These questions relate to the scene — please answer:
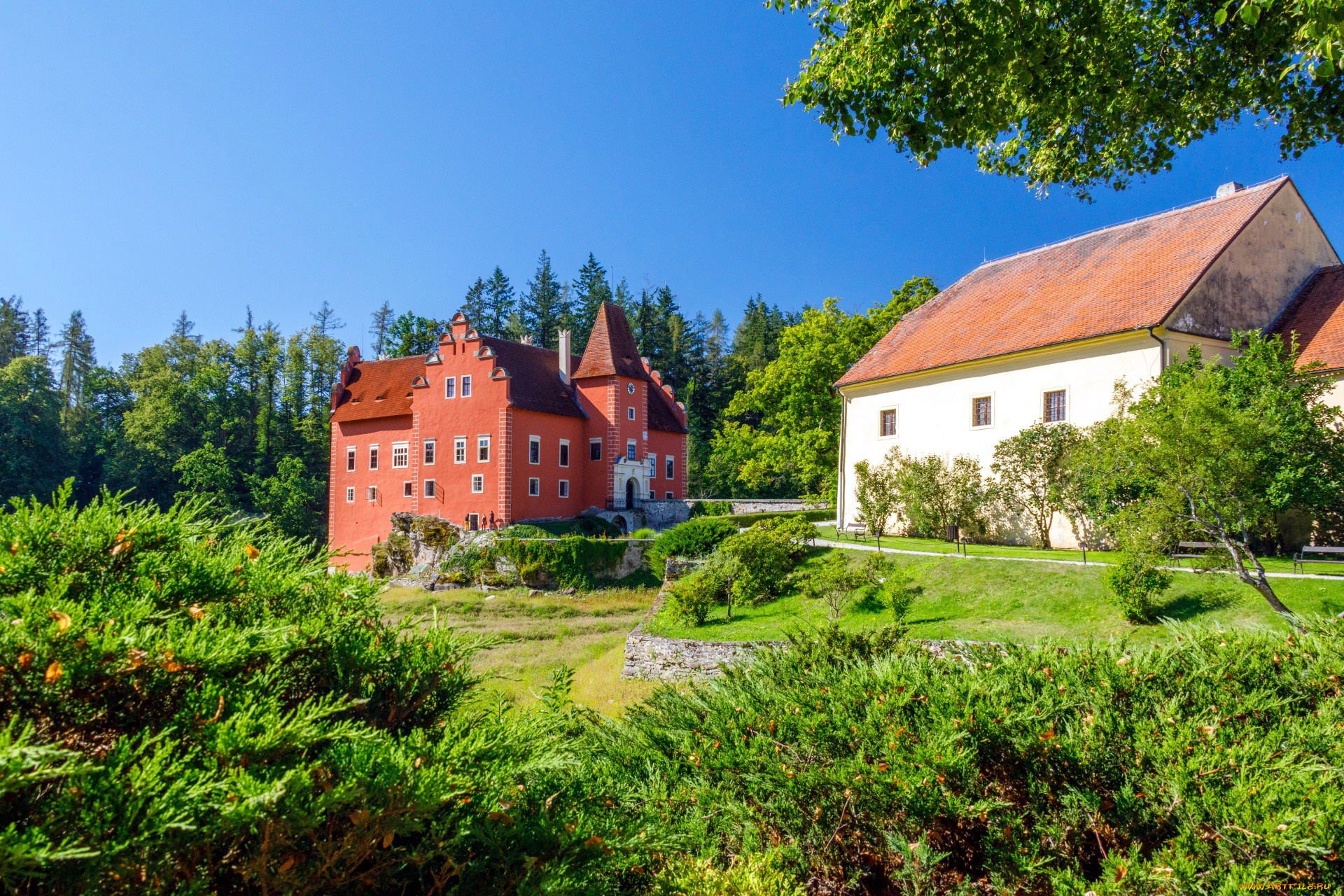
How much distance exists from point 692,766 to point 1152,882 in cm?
249

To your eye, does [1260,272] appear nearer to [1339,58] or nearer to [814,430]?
[814,430]

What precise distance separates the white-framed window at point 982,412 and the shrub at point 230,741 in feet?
81.2

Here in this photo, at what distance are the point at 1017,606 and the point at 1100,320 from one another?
11.3m

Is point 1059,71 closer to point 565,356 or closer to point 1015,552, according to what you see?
point 1015,552

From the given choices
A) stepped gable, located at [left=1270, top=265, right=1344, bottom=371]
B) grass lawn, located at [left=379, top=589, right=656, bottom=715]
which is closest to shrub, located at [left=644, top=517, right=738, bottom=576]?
grass lawn, located at [left=379, top=589, right=656, bottom=715]

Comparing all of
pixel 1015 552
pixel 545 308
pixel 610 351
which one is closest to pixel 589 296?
pixel 545 308

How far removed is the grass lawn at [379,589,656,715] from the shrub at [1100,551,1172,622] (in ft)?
30.5

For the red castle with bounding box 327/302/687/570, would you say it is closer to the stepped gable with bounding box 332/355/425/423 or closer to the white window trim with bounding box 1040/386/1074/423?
the stepped gable with bounding box 332/355/425/423

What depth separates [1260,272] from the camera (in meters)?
22.8

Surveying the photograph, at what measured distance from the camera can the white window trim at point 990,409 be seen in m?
24.6

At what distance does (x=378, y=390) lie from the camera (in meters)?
48.0

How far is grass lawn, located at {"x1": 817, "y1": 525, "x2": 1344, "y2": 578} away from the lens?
16.3 metres

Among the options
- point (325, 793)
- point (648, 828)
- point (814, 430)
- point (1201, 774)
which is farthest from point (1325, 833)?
point (814, 430)

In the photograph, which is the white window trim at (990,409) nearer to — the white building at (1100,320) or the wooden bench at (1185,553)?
the white building at (1100,320)
